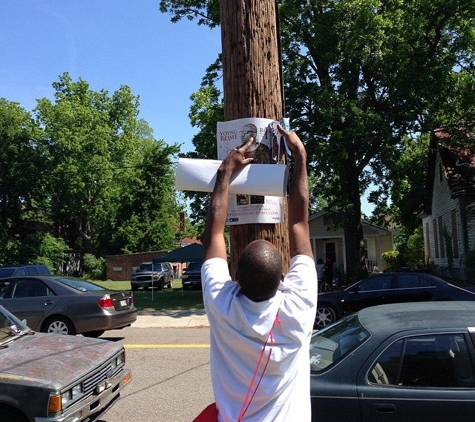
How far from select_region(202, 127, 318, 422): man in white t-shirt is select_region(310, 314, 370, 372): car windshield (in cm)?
214

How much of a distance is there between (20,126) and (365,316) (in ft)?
151

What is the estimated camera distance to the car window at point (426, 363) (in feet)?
12.8

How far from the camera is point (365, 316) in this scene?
4.81 meters

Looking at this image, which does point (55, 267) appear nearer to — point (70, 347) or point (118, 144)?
point (118, 144)

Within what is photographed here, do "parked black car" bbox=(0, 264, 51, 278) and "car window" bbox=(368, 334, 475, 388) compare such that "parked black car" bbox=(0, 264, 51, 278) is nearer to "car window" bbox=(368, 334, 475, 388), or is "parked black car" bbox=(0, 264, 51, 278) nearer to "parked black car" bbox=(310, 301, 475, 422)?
"parked black car" bbox=(310, 301, 475, 422)

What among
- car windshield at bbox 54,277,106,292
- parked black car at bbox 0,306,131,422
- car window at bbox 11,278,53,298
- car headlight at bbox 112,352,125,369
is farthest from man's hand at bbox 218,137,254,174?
car window at bbox 11,278,53,298

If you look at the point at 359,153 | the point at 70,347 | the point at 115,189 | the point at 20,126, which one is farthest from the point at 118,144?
the point at 70,347

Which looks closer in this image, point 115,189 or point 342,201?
point 342,201

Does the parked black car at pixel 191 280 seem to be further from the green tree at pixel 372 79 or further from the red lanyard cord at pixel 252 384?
the red lanyard cord at pixel 252 384

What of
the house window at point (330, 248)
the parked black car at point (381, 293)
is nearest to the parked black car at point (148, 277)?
the house window at point (330, 248)

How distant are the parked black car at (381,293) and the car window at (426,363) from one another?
29.5 feet

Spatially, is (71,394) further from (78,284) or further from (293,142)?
(78,284)

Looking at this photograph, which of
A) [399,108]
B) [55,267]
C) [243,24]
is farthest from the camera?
[55,267]

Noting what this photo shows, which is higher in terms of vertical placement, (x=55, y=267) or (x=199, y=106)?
(x=199, y=106)
